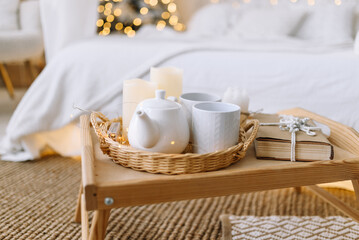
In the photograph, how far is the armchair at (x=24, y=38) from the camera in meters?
2.21

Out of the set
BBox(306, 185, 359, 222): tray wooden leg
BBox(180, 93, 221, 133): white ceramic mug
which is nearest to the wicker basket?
BBox(180, 93, 221, 133): white ceramic mug

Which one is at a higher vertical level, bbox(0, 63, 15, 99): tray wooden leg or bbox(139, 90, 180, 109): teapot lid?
bbox(139, 90, 180, 109): teapot lid

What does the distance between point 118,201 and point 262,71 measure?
38.3 inches

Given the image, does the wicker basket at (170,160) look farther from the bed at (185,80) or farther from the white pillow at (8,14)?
the white pillow at (8,14)

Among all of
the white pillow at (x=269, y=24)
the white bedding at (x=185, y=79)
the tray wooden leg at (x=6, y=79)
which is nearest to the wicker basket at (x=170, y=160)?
the white bedding at (x=185, y=79)

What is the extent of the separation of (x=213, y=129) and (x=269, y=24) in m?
1.81

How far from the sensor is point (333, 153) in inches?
32.7

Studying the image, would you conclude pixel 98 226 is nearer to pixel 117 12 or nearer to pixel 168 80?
pixel 168 80

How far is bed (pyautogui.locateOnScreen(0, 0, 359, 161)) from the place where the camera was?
55.9 inches

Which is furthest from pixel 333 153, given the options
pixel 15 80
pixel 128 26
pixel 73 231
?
pixel 15 80

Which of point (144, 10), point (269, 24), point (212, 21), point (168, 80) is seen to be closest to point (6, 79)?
point (144, 10)

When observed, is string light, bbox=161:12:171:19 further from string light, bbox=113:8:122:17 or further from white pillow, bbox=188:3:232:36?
white pillow, bbox=188:3:232:36

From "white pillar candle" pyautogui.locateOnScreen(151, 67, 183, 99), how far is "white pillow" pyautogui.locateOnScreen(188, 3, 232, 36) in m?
1.54

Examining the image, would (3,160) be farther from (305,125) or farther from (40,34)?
(305,125)
